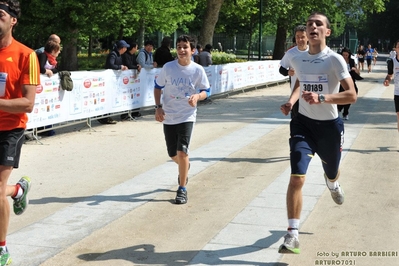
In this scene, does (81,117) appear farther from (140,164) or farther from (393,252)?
(393,252)

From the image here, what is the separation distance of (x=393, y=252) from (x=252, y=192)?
9.01ft

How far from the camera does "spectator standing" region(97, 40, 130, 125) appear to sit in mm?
15590

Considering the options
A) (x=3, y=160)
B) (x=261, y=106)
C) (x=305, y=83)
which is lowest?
(x=261, y=106)

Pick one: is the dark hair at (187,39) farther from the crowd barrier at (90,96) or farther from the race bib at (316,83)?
the crowd barrier at (90,96)

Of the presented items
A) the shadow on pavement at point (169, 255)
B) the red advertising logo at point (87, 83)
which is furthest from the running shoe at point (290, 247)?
the red advertising logo at point (87, 83)

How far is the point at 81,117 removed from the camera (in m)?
14.0

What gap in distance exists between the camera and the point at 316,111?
6340 mm

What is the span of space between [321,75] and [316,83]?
3.5 inches

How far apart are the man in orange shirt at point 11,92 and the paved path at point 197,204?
0.79m

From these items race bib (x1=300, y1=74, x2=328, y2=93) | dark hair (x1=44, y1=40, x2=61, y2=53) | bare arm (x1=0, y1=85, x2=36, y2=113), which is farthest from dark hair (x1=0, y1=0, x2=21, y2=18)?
dark hair (x1=44, y1=40, x2=61, y2=53)

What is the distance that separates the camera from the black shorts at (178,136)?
26.6 ft

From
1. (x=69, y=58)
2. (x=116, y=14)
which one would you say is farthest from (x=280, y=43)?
(x=69, y=58)

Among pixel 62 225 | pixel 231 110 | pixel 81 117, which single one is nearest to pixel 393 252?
pixel 62 225

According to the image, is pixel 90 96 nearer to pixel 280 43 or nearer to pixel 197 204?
pixel 197 204
